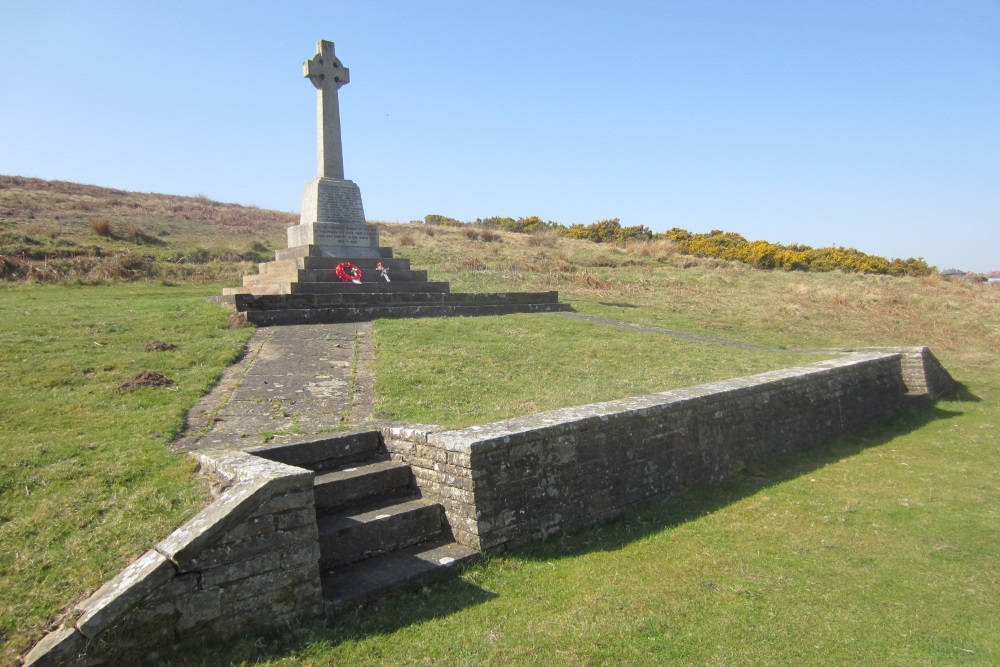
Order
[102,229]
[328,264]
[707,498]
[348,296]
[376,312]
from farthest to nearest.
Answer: [102,229], [328,264], [376,312], [348,296], [707,498]

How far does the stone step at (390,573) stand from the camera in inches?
167

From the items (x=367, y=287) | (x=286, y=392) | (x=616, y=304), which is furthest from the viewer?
(x=616, y=304)

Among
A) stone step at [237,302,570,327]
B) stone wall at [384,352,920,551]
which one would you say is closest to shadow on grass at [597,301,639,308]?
stone step at [237,302,570,327]

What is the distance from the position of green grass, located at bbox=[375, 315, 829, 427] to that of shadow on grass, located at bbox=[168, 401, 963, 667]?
4.83 ft

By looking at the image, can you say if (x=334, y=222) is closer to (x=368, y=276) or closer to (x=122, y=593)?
(x=368, y=276)

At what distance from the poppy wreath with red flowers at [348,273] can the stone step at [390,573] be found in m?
9.73

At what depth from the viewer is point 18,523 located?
13.4ft

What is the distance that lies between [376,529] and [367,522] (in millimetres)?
97

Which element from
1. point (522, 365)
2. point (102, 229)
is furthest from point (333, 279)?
point (102, 229)

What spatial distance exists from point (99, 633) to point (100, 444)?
226cm

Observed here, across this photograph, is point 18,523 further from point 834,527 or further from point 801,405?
point 801,405

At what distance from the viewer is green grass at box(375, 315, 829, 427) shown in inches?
287

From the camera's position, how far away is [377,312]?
1326cm

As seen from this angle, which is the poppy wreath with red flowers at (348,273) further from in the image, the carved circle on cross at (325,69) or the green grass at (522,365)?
the carved circle on cross at (325,69)
